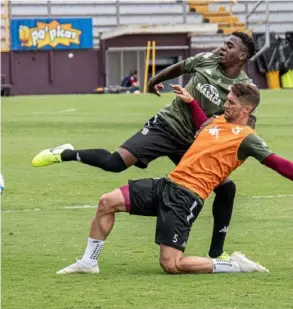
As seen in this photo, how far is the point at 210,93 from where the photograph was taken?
9.82 meters

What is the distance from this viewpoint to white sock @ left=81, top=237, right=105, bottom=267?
28.5ft

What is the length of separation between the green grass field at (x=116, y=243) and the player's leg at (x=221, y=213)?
0.37 metres

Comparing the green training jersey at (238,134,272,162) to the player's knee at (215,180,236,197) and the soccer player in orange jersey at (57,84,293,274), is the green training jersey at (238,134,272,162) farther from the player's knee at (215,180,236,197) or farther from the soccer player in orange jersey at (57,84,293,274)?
the player's knee at (215,180,236,197)

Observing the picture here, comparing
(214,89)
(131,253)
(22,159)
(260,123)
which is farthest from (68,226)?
(260,123)

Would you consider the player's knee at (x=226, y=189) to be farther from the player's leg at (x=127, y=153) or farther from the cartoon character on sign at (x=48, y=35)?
the cartoon character on sign at (x=48, y=35)

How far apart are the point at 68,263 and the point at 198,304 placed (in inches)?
82.6

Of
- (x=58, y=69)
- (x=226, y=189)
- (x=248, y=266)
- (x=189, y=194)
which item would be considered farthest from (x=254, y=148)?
(x=58, y=69)

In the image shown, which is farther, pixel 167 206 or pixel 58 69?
pixel 58 69

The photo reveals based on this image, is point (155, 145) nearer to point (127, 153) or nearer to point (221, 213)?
point (127, 153)

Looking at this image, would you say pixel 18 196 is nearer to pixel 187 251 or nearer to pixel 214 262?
pixel 187 251

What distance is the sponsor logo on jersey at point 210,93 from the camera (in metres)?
9.78

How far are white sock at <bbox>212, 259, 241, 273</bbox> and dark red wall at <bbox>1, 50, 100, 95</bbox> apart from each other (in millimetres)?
37662

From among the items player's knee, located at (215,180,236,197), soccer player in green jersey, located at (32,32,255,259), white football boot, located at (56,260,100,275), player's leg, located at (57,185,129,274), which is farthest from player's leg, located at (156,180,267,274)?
soccer player in green jersey, located at (32,32,255,259)

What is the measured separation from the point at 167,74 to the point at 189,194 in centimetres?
219
